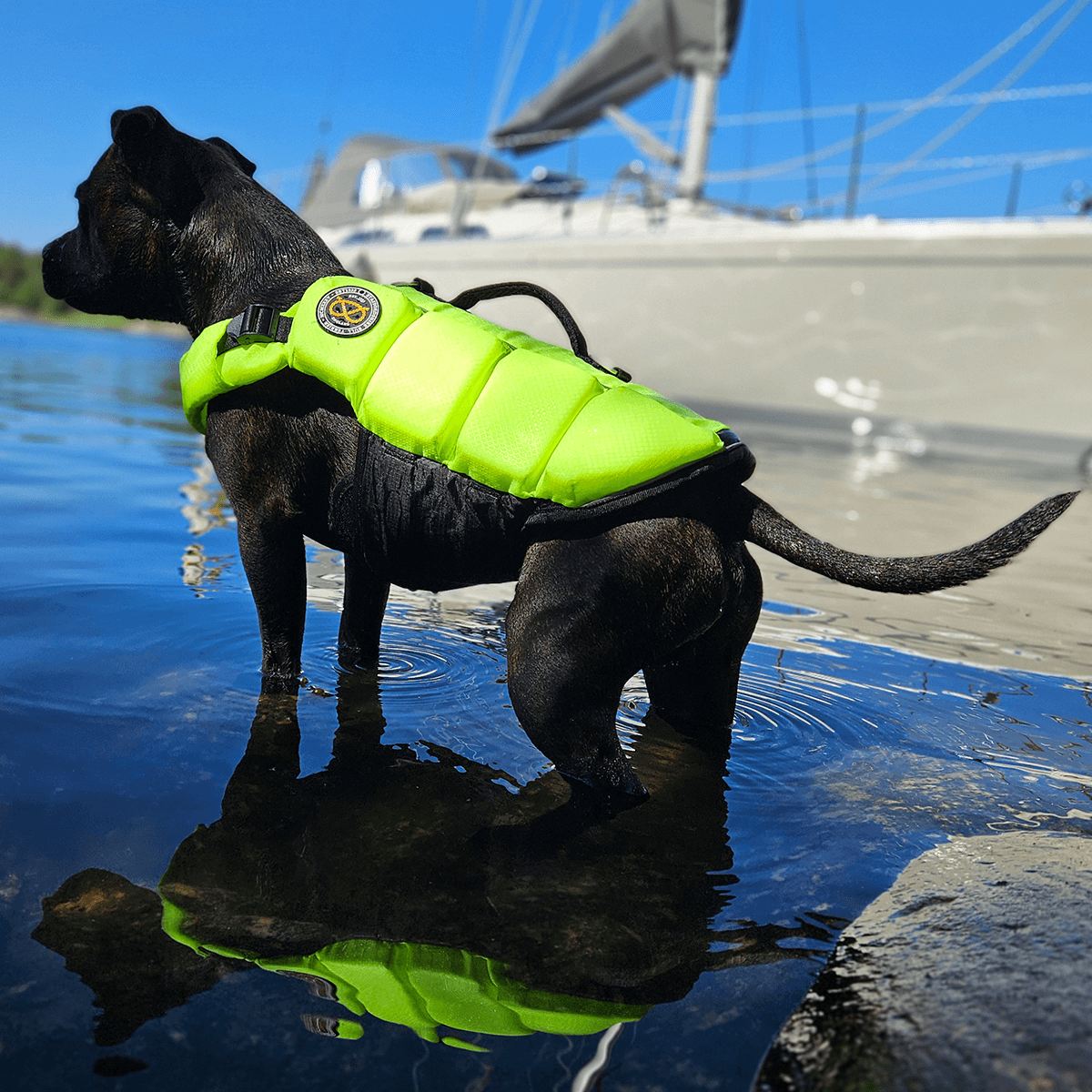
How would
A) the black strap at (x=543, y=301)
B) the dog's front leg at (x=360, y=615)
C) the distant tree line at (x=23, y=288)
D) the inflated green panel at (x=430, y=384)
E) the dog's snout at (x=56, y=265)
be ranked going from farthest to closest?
the distant tree line at (x=23, y=288)
the dog's front leg at (x=360, y=615)
the dog's snout at (x=56, y=265)
the black strap at (x=543, y=301)
the inflated green panel at (x=430, y=384)

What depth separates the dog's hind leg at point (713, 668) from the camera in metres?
2.19

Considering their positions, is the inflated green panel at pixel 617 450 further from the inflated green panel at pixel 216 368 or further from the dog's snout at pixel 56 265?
the dog's snout at pixel 56 265

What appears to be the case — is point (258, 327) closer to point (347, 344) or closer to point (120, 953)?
point (347, 344)

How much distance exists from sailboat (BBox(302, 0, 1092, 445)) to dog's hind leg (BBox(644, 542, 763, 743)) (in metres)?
8.77

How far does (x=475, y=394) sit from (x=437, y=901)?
1084 mm

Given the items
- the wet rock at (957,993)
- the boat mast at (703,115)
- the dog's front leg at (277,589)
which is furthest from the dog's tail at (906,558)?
the boat mast at (703,115)

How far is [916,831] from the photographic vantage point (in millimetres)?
2105

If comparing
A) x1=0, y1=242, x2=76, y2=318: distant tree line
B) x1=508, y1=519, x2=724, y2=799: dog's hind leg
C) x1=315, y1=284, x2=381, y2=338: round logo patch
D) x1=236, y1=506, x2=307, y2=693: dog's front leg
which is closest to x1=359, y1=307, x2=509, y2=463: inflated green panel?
x1=315, y1=284, x2=381, y2=338: round logo patch

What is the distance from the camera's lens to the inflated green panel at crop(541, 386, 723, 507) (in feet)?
6.50

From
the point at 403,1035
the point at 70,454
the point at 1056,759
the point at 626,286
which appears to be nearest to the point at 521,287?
the point at 403,1035

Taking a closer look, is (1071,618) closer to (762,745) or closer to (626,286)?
(762,745)

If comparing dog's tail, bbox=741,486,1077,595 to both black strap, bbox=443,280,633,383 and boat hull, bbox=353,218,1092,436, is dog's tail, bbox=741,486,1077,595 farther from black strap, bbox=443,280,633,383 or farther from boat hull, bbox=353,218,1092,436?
boat hull, bbox=353,218,1092,436

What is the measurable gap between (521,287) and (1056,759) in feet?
6.44

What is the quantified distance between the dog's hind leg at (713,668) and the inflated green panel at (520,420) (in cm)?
48
